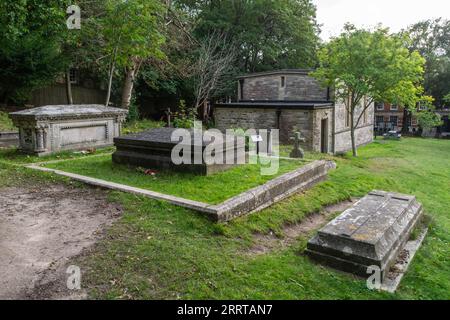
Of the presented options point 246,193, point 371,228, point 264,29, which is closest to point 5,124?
point 246,193

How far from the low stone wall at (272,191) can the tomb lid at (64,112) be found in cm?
621

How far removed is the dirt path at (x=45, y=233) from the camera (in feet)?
12.1

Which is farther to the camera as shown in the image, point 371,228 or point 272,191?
point 272,191

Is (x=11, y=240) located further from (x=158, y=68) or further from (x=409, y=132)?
(x=409, y=132)

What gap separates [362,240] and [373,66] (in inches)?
605

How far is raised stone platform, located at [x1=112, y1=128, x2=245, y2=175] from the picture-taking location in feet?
24.6

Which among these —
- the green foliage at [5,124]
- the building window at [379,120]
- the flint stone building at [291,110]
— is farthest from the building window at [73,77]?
the building window at [379,120]

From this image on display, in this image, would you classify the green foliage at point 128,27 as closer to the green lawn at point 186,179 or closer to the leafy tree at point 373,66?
the green lawn at point 186,179

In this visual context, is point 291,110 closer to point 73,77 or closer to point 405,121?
point 73,77

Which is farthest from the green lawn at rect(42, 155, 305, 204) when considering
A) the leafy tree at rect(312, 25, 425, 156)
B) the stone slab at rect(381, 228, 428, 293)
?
the leafy tree at rect(312, 25, 425, 156)

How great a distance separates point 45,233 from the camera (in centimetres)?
496

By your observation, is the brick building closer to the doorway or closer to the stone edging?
the doorway

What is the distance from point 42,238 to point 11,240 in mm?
358

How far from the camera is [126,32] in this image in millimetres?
13547
